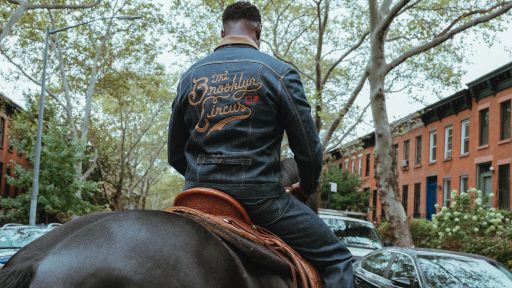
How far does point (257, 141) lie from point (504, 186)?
27.1 metres

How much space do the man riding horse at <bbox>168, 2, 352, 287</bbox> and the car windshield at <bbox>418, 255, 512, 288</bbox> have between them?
5.41 meters

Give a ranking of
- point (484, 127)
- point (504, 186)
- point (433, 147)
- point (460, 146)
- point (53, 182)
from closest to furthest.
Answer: point (504, 186), point (53, 182), point (484, 127), point (460, 146), point (433, 147)

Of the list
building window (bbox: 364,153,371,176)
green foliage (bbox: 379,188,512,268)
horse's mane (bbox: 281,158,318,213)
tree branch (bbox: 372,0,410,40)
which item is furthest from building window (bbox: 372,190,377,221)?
horse's mane (bbox: 281,158,318,213)

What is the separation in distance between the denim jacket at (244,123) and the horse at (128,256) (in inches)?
19.1

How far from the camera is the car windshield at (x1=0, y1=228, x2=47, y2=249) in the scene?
13203 millimetres

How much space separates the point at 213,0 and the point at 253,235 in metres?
21.2

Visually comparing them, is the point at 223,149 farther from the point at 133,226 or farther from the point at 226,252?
the point at 133,226

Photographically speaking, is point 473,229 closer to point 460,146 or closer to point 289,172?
point 289,172

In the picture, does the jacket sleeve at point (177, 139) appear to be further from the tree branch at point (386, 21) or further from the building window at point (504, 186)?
the building window at point (504, 186)

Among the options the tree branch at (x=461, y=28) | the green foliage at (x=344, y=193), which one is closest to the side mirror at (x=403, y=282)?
the tree branch at (x=461, y=28)

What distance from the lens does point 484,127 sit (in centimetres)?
3030

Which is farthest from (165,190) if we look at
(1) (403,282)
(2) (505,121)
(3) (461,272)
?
(3) (461,272)

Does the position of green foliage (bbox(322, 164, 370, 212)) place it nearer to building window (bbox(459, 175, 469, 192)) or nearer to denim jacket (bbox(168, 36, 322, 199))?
building window (bbox(459, 175, 469, 192))

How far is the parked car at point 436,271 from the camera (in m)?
8.25
